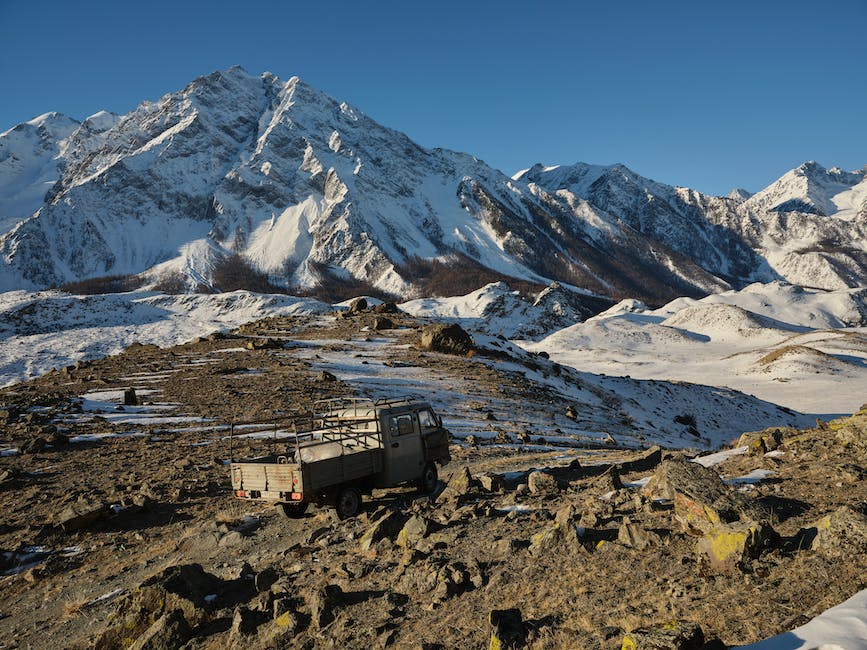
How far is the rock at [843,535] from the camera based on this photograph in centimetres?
595

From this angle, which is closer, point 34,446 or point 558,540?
point 558,540

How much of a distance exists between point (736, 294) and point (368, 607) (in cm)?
15092

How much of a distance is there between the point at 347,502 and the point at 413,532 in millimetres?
2980

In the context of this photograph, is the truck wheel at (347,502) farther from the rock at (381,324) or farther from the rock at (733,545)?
the rock at (381,324)

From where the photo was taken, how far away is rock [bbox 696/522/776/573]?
240 inches

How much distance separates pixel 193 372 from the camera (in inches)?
1238

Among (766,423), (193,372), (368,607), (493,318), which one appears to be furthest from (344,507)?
(493,318)

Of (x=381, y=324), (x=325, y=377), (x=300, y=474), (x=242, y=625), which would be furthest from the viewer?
(x=381, y=324)

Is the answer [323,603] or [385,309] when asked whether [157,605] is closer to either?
[323,603]

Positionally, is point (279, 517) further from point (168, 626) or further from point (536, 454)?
point (536, 454)

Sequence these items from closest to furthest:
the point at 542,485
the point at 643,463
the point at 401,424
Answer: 1. the point at 542,485
2. the point at 401,424
3. the point at 643,463

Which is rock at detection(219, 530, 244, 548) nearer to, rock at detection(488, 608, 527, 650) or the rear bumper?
the rear bumper

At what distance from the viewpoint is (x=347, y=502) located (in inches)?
458

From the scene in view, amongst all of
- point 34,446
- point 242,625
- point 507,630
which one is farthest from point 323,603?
point 34,446
